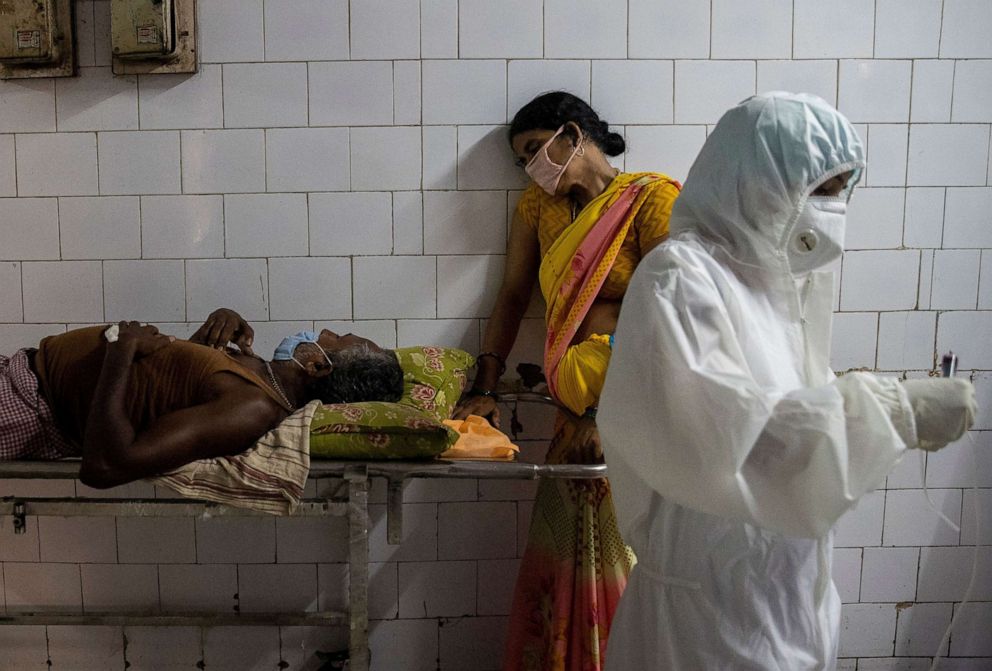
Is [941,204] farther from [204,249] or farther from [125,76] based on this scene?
[125,76]

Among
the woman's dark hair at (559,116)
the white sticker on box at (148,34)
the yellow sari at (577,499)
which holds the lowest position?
the yellow sari at (577,499)

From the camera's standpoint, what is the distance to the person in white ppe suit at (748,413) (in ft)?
3.25

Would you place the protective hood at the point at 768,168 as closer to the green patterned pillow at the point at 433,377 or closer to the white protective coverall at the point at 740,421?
the white protective coverall at the point at 740,421

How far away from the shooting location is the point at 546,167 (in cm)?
218

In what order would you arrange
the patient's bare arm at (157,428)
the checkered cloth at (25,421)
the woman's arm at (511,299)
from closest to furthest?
the patient's bare arm at (157,428), the checkered cloth at (25,421), the woman's arm at (511,299)

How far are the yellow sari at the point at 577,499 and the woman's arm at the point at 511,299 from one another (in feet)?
0.46

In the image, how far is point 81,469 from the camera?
1.69 metres

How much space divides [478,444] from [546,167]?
0.86m

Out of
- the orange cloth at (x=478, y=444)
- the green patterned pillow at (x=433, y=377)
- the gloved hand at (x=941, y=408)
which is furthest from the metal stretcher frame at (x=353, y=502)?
the gloved hand at (x=941, y=408)

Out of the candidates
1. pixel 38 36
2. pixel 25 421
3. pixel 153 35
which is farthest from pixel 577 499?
pixel 38 36

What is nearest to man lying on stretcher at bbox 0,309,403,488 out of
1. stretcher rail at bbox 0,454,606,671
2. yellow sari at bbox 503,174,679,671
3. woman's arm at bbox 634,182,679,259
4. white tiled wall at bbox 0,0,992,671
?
stretcher rail at bbox 0,454,606,671

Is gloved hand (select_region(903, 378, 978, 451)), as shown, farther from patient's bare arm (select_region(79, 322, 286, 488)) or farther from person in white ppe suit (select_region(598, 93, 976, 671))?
patient's bare arm (select_region(79, 322, 286, 488))

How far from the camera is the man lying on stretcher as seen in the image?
5.54ft

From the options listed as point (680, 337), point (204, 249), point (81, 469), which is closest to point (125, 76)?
point (204, 249)
